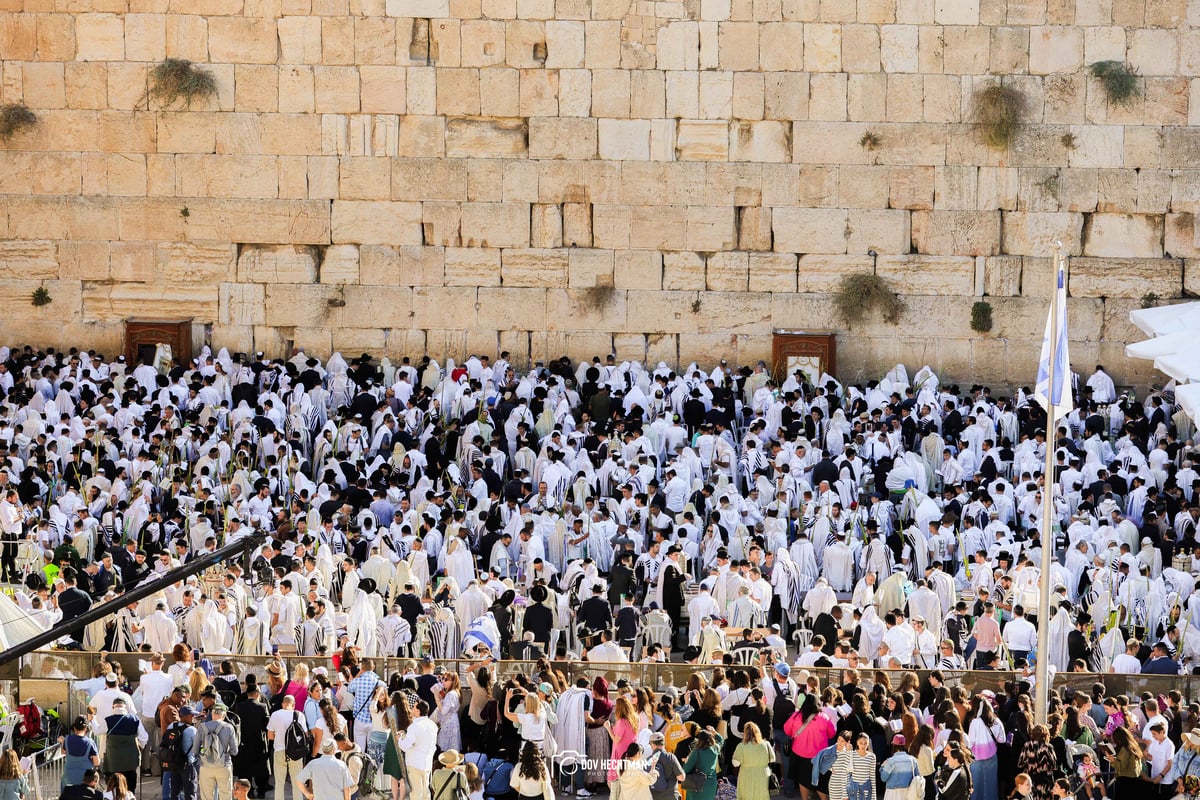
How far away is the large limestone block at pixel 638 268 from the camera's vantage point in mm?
23047

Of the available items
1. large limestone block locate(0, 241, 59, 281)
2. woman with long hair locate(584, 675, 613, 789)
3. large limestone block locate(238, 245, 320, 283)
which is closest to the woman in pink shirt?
woman with long hair locate(584, 675, 613, 789)

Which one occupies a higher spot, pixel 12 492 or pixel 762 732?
pixel 12 492

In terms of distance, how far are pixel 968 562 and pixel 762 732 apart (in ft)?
16.3

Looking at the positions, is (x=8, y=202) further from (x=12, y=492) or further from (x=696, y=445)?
(x=696, y=445)

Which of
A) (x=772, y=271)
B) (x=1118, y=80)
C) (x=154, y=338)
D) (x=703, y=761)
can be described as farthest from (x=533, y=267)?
(x=703, y=761)

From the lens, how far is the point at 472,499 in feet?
59.4

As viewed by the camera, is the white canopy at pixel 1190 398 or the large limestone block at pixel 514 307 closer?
the white canopy at pixel 1190 398

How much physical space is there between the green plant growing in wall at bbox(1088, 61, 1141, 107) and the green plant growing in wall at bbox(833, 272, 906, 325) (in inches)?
146

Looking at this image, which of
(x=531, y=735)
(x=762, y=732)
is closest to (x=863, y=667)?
(x=762, y=732)

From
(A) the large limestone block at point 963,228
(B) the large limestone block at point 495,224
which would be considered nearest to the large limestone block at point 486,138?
(B) the large limestone block at point 495,224

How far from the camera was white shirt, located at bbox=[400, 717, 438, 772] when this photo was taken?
38.1 ft

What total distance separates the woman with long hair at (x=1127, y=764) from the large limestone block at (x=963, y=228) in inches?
473

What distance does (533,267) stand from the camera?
76.0 feet

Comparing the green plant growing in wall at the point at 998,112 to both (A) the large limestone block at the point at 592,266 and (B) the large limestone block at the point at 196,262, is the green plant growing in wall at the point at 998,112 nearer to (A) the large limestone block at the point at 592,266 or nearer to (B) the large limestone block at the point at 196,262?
→ (A) the large limestone block at the point at 592,266
